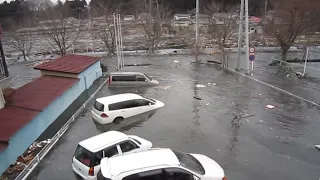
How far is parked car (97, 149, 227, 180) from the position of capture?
20.4ft

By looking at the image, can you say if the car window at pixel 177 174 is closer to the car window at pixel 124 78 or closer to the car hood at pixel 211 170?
the car hood at pixel 211 170

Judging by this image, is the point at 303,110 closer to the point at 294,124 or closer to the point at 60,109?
the point at 294,124

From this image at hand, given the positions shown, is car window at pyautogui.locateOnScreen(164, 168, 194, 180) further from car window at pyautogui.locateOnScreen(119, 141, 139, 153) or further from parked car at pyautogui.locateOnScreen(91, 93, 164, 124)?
parked car at pyautogui.locateOnScreen(91, 93, 164, 124)

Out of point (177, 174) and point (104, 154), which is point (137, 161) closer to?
point (177, 174)

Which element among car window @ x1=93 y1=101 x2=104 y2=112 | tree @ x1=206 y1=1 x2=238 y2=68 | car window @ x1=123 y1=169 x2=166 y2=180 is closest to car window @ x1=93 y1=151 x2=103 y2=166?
car window @ x1=123 y1=169 x2=166 y2=180

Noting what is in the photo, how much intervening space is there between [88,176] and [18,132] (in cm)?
442

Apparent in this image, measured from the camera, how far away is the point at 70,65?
1962cm

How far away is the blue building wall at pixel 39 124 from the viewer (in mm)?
9797

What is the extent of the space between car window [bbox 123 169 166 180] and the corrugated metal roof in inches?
312

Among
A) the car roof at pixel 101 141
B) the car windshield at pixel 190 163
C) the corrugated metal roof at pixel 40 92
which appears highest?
the corrugated metal roof at pixel 40 92

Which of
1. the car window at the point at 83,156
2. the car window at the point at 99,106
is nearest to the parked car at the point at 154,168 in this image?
the car window at the point at 83,156

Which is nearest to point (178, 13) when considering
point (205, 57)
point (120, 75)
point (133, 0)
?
point (133, 0)

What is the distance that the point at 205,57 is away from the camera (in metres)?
31.7

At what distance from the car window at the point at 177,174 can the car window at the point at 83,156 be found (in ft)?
8.78
